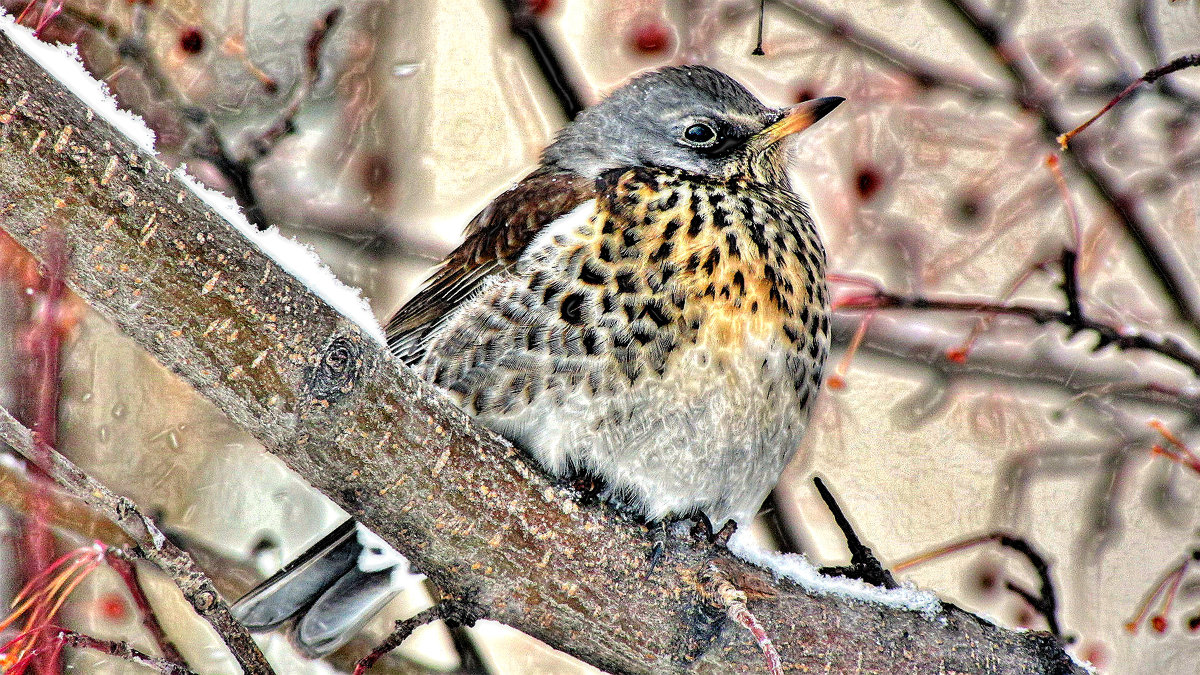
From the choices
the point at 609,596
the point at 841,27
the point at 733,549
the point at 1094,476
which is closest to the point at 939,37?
the point at 841,27

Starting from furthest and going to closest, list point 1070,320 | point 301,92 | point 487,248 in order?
1. point 301,92
2. point 487,248
3. point 1070,320

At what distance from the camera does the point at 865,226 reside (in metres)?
3.49

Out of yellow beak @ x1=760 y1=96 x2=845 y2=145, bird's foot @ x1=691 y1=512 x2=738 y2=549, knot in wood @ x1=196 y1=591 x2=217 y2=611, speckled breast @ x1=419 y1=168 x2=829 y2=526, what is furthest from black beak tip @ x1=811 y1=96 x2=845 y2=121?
knot in wood @ x1=196 y1=591 x2=217 y2=611

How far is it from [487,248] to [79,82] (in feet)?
3.63

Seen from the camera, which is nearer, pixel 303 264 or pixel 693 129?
pixel 303 264

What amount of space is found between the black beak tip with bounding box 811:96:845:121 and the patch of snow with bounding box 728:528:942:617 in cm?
112

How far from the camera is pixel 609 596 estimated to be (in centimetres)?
196

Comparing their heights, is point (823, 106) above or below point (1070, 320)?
above

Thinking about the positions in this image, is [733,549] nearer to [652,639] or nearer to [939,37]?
[652,639]

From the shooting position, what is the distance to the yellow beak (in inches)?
108

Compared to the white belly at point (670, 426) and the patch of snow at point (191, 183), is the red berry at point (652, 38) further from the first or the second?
the patch of snow at point (191, 183)

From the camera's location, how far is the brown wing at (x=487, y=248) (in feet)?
8.28

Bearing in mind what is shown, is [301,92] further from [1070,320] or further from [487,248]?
[1070,320]

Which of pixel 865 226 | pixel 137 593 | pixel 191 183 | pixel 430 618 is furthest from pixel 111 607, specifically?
pixel 865 226
